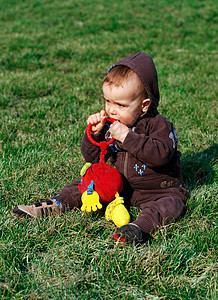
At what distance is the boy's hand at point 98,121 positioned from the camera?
103 inches

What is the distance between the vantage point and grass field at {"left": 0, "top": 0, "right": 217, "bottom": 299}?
1952 millimetres

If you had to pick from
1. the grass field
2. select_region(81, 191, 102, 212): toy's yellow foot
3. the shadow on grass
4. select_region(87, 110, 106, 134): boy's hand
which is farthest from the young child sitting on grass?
the shadow on grass

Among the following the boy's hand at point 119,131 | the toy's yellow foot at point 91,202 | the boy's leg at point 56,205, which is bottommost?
the boy's leg at point 56,205

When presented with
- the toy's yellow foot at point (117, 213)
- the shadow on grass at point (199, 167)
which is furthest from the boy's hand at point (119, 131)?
the shadow on grass at point (199, 167)

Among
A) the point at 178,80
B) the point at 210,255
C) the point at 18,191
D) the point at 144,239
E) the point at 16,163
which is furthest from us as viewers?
the point at 178,80

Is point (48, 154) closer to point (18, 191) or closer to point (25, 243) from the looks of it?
point (18, 191)

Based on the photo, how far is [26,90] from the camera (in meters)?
5.01

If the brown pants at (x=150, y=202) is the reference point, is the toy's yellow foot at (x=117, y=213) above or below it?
above

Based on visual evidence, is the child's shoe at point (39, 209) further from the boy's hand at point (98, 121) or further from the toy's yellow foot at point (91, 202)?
the boy's hand at point (98, 121)

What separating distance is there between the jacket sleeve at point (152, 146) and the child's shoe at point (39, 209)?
2.32 feet

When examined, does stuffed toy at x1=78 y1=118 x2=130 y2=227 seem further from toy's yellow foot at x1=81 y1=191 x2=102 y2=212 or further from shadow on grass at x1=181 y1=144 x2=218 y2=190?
shadow on grass at x1=181 y1=144 x2=218 y2=190

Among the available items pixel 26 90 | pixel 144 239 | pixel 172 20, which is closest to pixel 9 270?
pixel 144 239

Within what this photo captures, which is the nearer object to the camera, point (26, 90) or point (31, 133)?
point (31, 133)

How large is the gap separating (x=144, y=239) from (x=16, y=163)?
148cm
